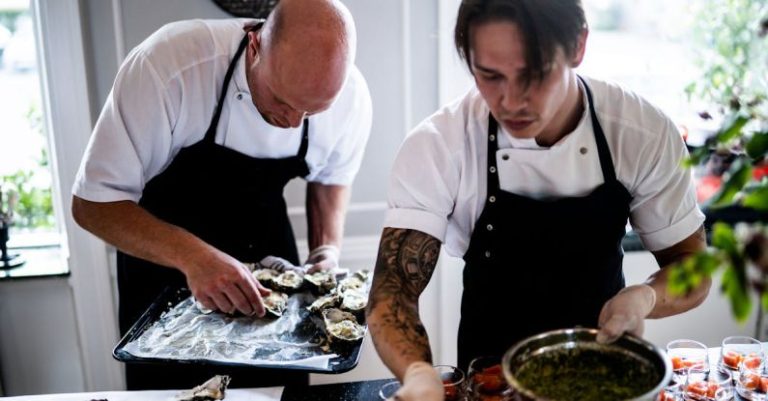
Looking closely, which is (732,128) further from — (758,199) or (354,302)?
(354,302)

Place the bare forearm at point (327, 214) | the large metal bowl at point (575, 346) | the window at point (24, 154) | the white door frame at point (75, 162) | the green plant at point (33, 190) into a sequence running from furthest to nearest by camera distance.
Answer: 1. the green plant at point (33, 190)
2. the window at point (24, 154)
3. the white door frame at point (75, 162)
4. the bare forearm at point (327, 214)
5. the large metal bowl at point (575, 346)

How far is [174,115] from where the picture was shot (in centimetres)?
197

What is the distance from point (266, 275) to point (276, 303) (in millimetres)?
152

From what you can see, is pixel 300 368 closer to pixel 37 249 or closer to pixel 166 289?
pixel 166 289

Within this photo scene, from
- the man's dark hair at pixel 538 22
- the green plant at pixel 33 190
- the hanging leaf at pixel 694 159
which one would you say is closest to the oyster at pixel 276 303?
the man's dark hair at pixel 538 22

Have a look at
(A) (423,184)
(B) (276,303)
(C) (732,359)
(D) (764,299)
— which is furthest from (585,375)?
(B) (276,303)

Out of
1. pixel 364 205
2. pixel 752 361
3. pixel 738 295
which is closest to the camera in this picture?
pixel 738 295

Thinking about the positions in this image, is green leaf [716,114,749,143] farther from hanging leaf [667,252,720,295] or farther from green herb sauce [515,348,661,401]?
green herb sauce [515,348,661,401]

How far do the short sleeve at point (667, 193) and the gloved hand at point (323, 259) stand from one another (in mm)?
993

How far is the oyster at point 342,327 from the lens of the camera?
170 cm

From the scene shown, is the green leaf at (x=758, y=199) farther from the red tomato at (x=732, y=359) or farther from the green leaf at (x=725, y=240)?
the red tomato at (x=732, y=359)

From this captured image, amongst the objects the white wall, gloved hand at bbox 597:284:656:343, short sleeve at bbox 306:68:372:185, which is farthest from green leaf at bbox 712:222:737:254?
the white wall

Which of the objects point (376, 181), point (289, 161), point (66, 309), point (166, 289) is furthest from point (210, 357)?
point (66, 309)

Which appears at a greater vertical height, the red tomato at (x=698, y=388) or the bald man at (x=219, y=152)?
the bald man at (x=219, y=152)
